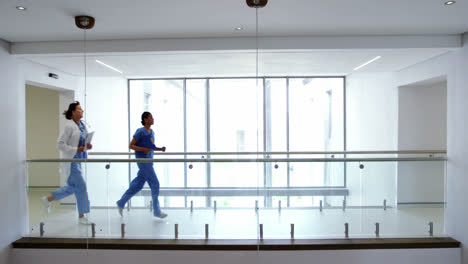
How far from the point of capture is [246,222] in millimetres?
3885

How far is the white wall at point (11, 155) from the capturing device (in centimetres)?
367

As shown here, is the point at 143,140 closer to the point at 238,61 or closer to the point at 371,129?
the point at 238,61

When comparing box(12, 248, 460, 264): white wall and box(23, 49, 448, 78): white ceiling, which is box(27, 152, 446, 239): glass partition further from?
box(23, 49, 448, 78): white ceiling

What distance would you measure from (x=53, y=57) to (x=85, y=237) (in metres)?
2.51

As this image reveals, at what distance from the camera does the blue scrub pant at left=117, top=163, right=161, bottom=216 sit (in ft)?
12.6

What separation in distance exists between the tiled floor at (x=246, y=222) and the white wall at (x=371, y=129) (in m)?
0.27

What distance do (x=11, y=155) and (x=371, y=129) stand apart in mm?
6528

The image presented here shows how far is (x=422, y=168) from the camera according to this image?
150 inches

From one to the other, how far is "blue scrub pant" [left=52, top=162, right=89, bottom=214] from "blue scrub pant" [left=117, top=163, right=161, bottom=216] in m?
0.46

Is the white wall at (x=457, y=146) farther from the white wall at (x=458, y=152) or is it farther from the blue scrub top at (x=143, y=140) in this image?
the blue scrub top at (x=143, y=140)

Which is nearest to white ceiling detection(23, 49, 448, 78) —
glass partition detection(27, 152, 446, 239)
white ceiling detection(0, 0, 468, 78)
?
white ceiling detection(0, 0, 468, 78)

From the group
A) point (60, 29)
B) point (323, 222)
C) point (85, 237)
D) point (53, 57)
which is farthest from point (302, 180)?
point (53, 57)

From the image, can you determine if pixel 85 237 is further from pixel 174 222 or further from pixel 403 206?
pixel 403 206

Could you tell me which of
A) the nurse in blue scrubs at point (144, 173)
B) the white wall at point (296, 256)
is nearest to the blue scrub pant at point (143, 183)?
the nurse in blue scrubs at point (144, 173)
